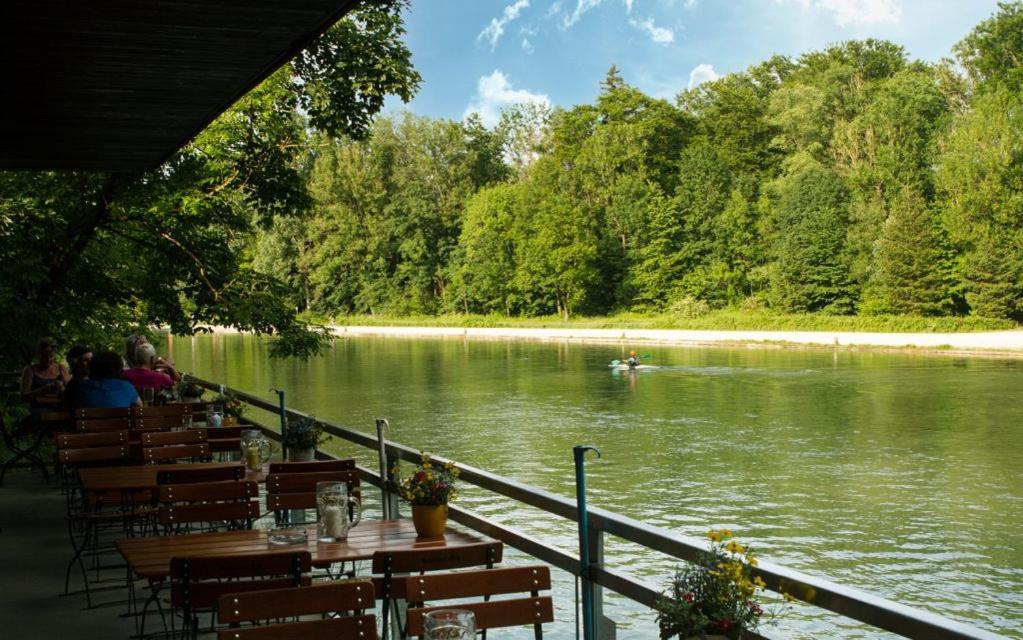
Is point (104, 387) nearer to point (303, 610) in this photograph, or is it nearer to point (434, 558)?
point (434, 558)

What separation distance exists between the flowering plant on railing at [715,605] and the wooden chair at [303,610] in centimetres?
87

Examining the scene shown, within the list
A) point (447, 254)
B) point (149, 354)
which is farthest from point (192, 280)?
point (447, 254)

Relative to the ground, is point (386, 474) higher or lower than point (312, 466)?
lower

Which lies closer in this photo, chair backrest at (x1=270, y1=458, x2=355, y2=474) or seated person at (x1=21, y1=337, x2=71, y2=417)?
chair backrest at (x1=270, y1=458, x2=355, y2=474)

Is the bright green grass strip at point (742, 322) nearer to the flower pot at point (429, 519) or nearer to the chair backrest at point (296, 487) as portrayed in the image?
the chair backrest at point (296, 487)

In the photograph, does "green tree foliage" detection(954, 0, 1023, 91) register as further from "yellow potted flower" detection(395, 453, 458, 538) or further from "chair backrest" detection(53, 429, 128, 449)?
"yellow potted flower" detection(395, 453, 458, 538)

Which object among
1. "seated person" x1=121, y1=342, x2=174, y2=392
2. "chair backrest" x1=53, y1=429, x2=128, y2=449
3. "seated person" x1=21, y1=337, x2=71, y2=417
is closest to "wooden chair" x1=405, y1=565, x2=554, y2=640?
"chair backrest" x1=53, y1=429, x2=128, y2=449

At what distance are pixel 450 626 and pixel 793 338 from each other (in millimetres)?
49635

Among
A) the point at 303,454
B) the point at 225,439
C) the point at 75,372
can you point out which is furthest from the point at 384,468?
the point at 75,372

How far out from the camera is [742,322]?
55844 millimetres

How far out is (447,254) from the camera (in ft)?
266

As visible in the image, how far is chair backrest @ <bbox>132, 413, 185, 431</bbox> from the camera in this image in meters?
8.09

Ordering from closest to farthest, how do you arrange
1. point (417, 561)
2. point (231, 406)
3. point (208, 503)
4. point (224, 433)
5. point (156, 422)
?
point (417, 561) → point (208, 503) → point (224, 433) → point (156, 422) → point (231, 406)

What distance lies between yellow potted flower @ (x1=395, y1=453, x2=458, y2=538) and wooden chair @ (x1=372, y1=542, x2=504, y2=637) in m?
0.77
